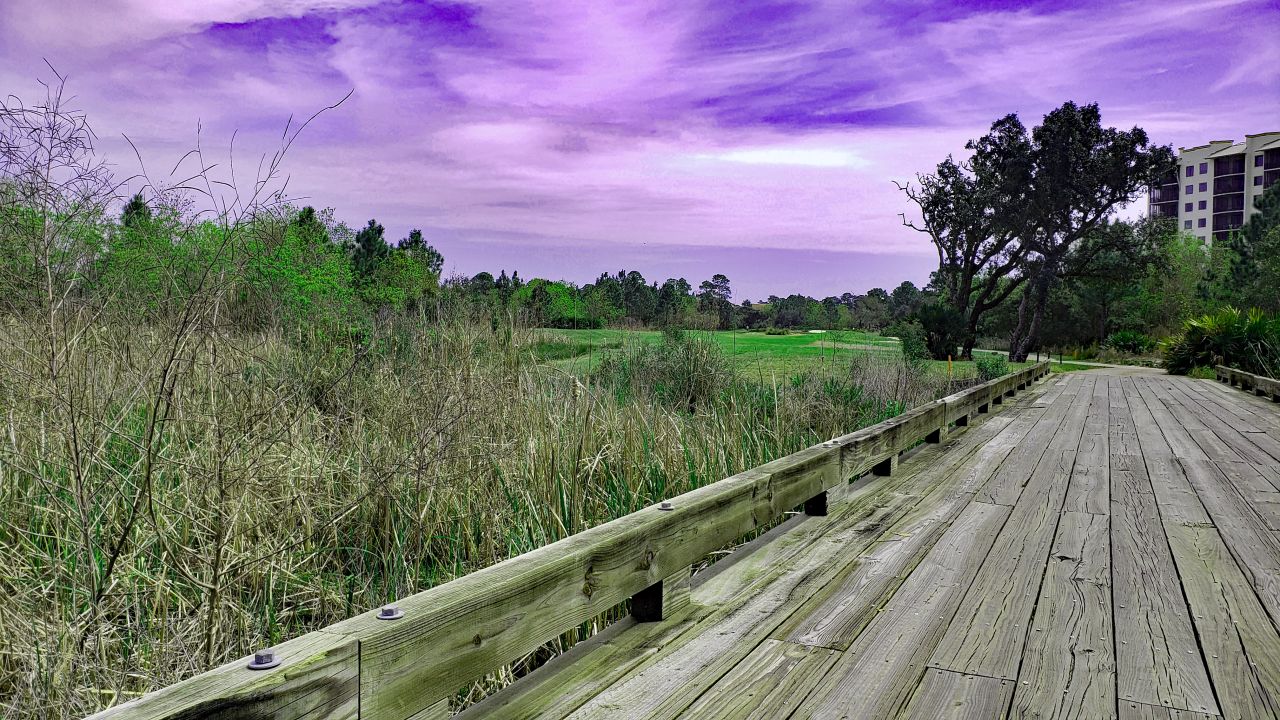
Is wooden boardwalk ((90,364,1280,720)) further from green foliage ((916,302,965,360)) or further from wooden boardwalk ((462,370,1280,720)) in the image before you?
green foliage ((916,302,965,360))

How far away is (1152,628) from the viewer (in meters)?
2.69

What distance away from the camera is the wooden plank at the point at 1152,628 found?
7.24ft

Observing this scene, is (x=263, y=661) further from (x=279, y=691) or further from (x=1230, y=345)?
(x=1230, y=345)

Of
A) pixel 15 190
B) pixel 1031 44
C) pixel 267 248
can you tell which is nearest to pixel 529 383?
pixel 267 248

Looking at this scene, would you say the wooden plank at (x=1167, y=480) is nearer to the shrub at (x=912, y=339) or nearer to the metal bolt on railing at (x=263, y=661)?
the metal bolt on railing at (x=263, y=661)

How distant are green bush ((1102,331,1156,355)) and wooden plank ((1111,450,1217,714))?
3783 centimetres

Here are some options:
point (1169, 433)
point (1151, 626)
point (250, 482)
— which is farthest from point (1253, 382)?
point (250, 482)

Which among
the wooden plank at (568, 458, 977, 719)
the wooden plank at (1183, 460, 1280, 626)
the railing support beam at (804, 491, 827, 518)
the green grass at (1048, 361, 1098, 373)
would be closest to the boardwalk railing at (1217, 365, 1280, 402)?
the wooden plank at (1183, 460, 1280, 626)

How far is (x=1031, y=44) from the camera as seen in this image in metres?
9.27

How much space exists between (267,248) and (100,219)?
1.17 m

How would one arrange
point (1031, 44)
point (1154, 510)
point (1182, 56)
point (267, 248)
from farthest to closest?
point (1182, 56) < point (1031, 44) < point (1154, 510) < point (267, 248)

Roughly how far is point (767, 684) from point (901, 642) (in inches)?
23.2

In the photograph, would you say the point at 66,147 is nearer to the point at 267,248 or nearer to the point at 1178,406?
the point at 267,248

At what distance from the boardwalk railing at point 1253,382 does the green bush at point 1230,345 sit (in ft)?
1.55
